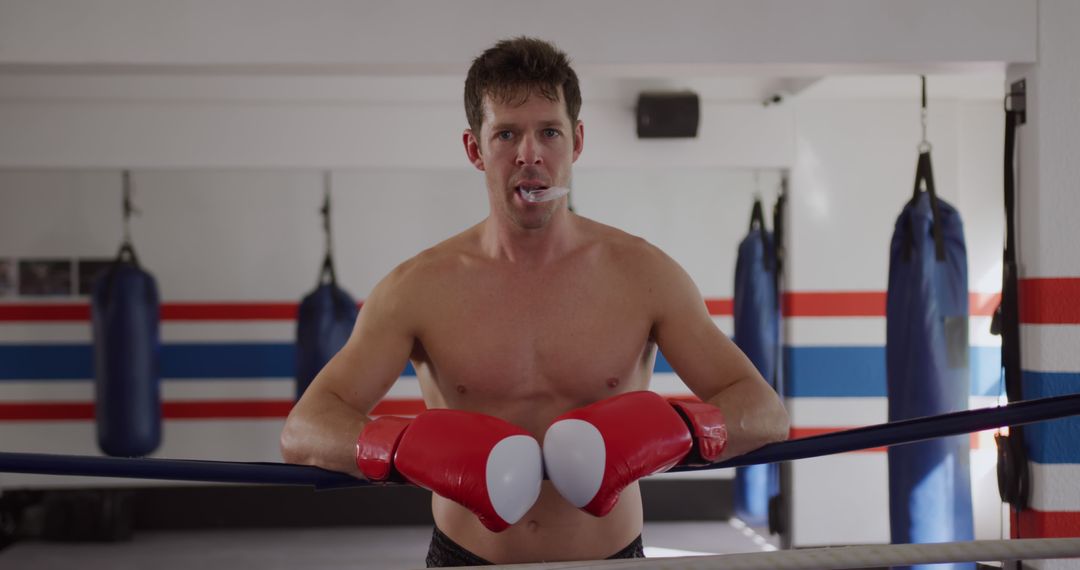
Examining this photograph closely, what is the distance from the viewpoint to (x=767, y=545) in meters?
5.41

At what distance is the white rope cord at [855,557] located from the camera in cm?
123

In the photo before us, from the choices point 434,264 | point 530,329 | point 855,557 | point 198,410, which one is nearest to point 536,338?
point 530,329

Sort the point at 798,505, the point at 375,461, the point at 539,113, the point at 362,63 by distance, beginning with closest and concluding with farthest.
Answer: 1. the point at 375,461
2. the point at 539,113
3. the point at 362,63
4. the point at 798,505

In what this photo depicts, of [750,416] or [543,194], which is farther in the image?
[543,194]

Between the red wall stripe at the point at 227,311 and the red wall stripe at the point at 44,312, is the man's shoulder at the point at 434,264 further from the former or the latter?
the red wall stripe at the point at 44,312

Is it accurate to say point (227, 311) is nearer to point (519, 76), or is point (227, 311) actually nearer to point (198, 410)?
point (198, 410)

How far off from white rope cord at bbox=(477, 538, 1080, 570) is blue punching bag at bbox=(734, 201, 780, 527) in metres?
3.58

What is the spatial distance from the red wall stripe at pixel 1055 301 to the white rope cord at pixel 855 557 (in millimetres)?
1798

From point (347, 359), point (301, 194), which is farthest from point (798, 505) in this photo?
point (347, 359)

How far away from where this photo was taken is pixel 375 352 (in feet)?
5.86

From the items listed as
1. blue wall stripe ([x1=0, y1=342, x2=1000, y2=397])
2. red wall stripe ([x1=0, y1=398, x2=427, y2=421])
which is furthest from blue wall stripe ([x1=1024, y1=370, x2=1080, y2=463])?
red wall stripe ([x1=0, y1=398, x2=427, y2=421])

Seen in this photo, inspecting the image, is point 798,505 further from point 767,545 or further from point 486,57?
point 486,57

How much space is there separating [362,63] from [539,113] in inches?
57.0

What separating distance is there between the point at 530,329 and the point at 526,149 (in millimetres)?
388
